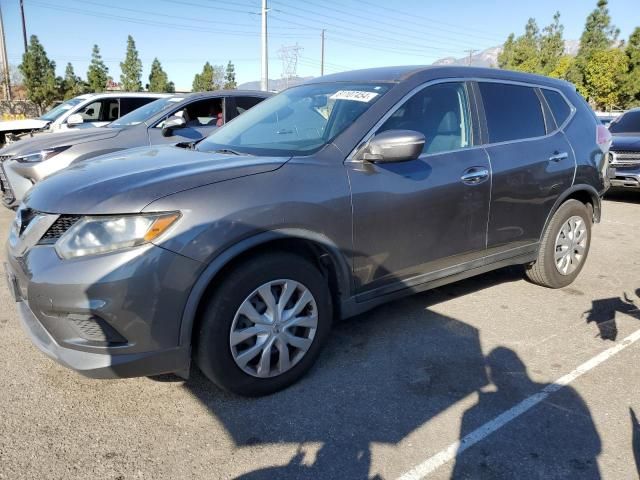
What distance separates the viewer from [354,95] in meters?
3.45

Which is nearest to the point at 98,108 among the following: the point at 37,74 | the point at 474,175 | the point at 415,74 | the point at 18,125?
the point at 18,125

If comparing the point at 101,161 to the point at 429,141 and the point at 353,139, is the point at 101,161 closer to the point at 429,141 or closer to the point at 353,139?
the point at 353,139

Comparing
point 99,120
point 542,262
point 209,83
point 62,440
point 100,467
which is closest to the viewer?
point 100,467

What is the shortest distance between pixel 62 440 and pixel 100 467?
0.31 m

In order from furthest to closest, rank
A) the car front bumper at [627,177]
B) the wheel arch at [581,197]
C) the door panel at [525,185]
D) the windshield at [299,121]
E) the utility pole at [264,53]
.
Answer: the utility pole at [264,53], the car front bumper at [627,177], the wheel arch at [581,197], the door panel at [525,185], the windshield at [299,121]

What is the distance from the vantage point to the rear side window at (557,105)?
436 centimetres

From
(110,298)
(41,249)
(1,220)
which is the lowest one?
(1,220)

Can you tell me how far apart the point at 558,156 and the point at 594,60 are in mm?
35795

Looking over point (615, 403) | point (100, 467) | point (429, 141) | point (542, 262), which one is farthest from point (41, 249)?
point (542, 262)

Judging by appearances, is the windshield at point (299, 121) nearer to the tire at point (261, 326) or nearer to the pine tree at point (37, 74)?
the tire at point (261, 326)

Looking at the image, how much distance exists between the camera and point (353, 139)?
3.09 metres

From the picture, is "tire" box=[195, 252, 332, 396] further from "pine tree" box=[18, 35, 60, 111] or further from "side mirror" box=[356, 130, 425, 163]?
"pine tree" box=[18, 35, 60, 111]

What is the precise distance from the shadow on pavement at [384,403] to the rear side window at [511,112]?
150 cm

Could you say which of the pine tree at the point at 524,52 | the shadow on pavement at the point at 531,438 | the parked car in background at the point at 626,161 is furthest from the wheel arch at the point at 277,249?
the pine tree at the point at 524,52
